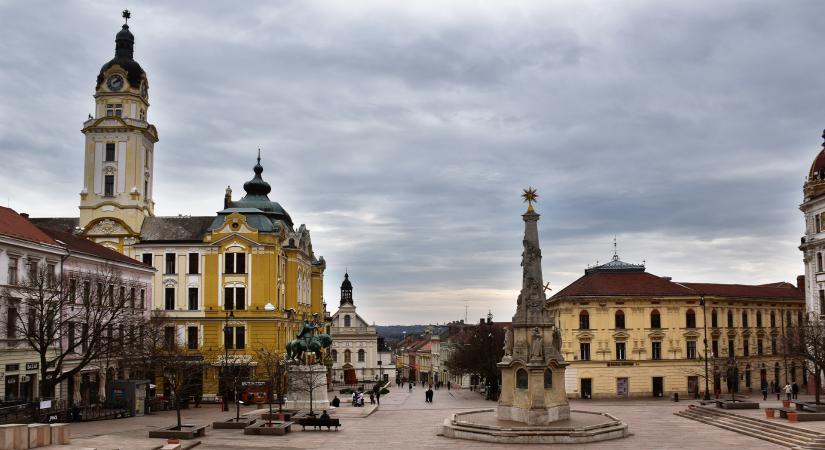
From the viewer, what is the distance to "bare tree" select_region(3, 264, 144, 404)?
41.5m

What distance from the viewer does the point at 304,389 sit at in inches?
2164

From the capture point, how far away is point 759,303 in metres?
73.8

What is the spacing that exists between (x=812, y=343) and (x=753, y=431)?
14.0 m

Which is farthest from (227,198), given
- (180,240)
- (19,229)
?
(19,229)

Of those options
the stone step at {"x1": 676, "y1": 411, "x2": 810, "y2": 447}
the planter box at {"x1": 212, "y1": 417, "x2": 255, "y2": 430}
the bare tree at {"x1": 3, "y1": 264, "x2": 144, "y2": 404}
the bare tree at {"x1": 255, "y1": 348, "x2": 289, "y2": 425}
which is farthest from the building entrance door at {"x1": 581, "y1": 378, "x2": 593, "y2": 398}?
the bare tree at {"x1": 3, "y1": 264, "x2": 144, "y2": 404}

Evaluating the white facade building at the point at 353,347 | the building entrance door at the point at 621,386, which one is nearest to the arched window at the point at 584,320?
the building entrance door at the point at 621,386

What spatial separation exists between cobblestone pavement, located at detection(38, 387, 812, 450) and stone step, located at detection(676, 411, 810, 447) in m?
0.56

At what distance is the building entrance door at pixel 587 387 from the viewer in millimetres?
66875

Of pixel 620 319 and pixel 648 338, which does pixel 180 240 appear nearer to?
pixel 620 319

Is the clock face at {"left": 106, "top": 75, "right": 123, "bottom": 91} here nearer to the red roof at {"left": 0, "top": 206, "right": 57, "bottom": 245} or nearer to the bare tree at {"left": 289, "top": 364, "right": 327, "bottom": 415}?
the red roof at {"left": 0, "top": 206, "right": 57, "bottom": 245}

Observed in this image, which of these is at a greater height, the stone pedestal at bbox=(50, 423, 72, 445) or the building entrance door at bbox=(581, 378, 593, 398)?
the stone pedestal at bbox=(50, 423, 72, 445)

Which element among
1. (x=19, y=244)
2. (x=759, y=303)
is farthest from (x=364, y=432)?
(x=759, y=303)

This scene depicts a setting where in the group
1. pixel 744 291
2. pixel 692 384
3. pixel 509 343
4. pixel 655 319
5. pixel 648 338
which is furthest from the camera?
pixel 744 291

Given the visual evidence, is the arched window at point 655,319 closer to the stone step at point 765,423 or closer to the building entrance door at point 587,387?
the building entrance door at point 587,387
